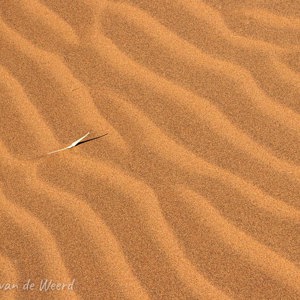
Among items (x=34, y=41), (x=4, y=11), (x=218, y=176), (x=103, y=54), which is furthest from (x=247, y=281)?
(x=4, y=11)

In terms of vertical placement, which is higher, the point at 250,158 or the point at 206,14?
the point at 206,14

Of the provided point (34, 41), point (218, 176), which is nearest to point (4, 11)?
point (34, 41)

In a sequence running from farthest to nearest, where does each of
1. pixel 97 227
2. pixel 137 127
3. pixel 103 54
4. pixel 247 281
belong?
pixel 103 54, pixel 137 127, pixel 97 227, pixel 247 281

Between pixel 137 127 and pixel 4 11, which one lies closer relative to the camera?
pixel 137 127

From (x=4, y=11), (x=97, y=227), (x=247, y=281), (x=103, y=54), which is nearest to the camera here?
(x=247, y=281)

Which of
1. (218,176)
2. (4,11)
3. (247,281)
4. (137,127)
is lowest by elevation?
(247,281)

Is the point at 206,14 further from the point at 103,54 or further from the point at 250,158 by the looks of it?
the point at 250,158
